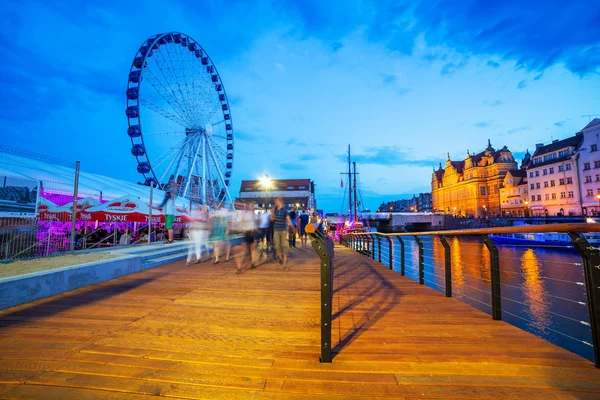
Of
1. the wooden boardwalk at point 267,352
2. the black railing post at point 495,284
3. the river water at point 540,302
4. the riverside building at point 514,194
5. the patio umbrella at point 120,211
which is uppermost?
the riverside building at point 514,194

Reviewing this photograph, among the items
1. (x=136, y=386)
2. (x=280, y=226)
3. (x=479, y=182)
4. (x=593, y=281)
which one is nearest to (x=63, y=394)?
(x=136, y=386)

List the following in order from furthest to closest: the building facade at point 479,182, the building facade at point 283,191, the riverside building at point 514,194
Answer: the building facade at point 283,191 → the building facade at point 479,182 → the riverside building at point 514,194

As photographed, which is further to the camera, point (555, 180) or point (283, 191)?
point (283, 191)

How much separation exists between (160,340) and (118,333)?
1.72 feet

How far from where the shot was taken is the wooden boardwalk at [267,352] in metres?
2.01

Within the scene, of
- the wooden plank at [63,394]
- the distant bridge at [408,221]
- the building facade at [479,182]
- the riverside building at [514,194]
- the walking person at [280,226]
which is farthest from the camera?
the distant bridge at [408,221]

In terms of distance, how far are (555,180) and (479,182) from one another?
77.6ft

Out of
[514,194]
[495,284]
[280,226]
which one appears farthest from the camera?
[514,194]

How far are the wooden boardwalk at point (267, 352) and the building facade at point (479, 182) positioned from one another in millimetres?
80424

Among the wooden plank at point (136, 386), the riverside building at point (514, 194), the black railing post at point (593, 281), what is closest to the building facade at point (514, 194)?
the riverside building at point (514, 194)

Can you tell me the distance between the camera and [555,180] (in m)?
50.8

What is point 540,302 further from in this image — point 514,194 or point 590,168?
point 514,194

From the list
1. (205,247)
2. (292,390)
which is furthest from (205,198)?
(292,390)

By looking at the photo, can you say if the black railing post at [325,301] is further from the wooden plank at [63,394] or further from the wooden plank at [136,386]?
the wooden plank at [63,394]
